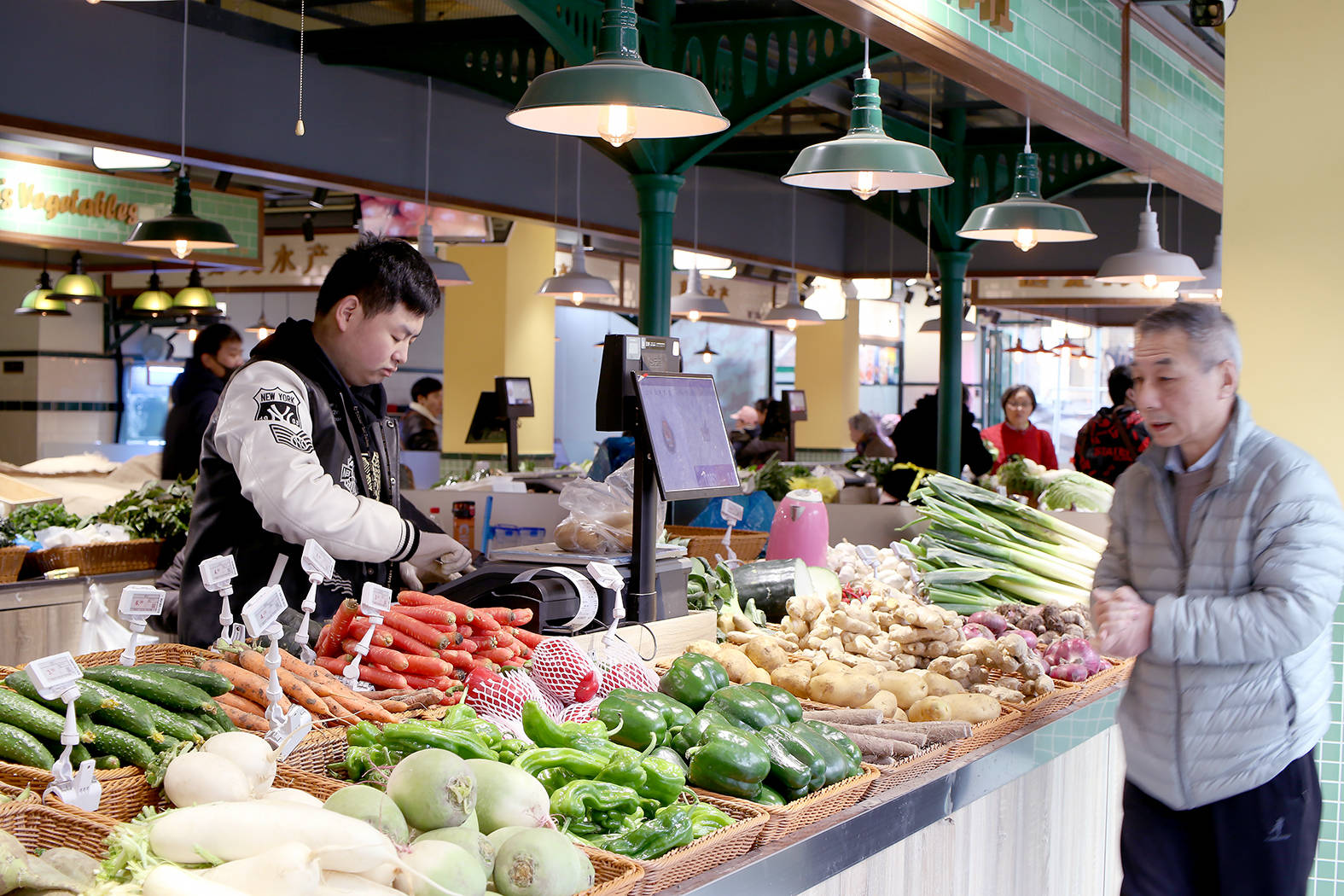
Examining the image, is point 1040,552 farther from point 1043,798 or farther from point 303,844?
point 303,844

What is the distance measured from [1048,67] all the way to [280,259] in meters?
10.7

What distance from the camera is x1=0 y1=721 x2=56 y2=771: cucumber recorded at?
1820 mm

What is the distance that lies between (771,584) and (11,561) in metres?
3.34

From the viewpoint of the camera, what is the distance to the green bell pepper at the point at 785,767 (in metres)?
2.14

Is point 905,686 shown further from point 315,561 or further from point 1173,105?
point 1173,105

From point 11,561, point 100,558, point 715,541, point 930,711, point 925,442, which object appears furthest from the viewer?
point 925,442

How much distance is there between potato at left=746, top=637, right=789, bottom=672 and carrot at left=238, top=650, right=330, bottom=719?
4.12 ft

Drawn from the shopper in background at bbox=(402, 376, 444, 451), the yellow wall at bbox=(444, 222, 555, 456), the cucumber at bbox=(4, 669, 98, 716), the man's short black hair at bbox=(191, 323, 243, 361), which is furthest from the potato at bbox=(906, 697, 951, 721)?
the shopper in background at bbox=(402, 376, 444, 451)

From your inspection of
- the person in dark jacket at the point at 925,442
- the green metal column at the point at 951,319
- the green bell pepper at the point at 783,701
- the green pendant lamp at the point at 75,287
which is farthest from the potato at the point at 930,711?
the green pendant lamp at the point at 75,287

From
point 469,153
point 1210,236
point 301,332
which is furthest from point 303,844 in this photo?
point 1210,236

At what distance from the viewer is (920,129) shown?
34.6ft

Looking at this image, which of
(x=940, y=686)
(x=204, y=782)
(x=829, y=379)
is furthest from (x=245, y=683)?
(x=829, y=379)

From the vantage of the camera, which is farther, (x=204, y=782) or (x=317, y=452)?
(x=317, y=452)

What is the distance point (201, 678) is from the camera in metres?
2.13
